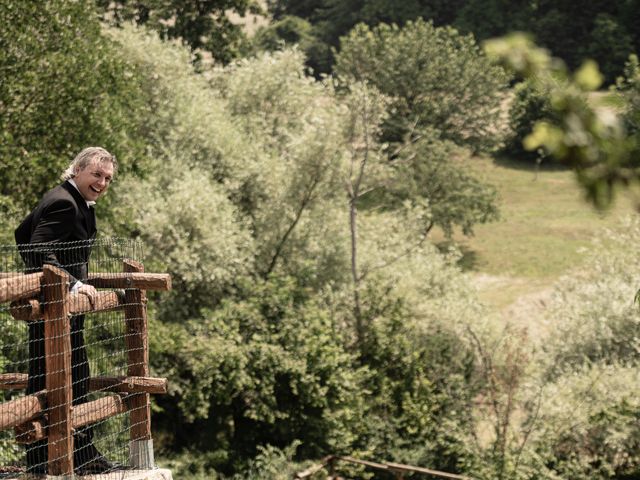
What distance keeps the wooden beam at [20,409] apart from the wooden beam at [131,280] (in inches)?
50.1

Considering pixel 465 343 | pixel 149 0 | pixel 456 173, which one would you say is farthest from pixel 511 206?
pixel 465 343

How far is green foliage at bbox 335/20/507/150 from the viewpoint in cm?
6294

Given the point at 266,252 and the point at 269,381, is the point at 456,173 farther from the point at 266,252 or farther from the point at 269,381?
the point at 269,381

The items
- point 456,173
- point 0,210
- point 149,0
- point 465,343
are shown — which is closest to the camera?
point 0,210

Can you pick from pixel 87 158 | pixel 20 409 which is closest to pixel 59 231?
pixel 87 158

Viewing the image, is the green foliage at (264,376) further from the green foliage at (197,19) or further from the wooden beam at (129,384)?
the green foliage at (197,19)

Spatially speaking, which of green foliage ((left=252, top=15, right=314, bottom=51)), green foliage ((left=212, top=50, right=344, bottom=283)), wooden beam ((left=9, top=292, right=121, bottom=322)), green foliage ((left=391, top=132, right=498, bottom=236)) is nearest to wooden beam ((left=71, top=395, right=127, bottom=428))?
wooden beam ((left=9, top=292, right=121, bottom=322))

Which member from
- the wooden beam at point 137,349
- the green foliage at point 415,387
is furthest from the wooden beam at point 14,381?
the green foliage at point 415,387

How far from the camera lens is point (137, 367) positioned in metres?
7.55

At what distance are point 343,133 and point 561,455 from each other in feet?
39.1

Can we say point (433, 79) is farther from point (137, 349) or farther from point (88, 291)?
point (88, 291)

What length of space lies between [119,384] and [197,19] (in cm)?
3585

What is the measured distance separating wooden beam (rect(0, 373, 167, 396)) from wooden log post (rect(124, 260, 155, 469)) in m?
0.15

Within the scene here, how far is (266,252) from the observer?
28.7 m
